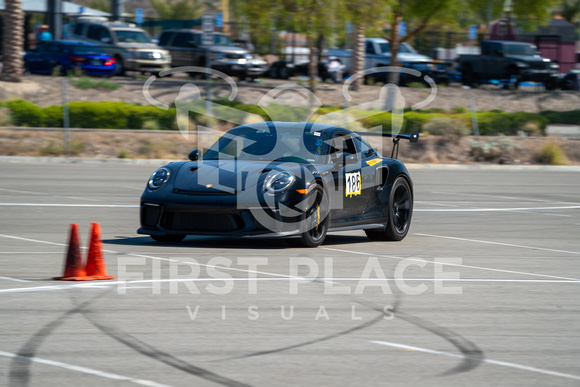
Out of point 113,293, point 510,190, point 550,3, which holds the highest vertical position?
point 550,3

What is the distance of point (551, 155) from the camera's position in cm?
2562

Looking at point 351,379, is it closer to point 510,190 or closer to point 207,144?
point 510,190

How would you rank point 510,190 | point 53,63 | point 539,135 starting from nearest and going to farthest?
point 510,190 < point 539,135 < point 53,63

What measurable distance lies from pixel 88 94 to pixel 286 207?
824 inches

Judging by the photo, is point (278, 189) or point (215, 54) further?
point (215, 54)

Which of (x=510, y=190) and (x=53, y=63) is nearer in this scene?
(x=510, y=190)

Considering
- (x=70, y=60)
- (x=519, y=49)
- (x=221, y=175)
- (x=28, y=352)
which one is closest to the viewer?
(x=28, y=352)

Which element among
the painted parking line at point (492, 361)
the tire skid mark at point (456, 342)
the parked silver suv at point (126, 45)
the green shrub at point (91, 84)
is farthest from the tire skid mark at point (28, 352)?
the parked silver suv at point (126, 45)

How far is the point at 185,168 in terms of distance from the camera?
971cm

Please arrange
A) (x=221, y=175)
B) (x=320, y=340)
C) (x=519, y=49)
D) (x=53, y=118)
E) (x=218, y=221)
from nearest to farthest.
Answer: (x=320, y=340)
(x=218, y=221)
(x=221, y=175)
(x=53, y=118)
(x=519, y=49)

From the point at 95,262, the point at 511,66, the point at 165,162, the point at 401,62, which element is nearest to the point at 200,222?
the point at 95,262

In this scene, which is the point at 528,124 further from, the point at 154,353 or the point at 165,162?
the point at 154,353

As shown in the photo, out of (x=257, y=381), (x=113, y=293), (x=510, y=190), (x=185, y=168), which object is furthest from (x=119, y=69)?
(x=257, y=381)

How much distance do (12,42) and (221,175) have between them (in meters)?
21.3
